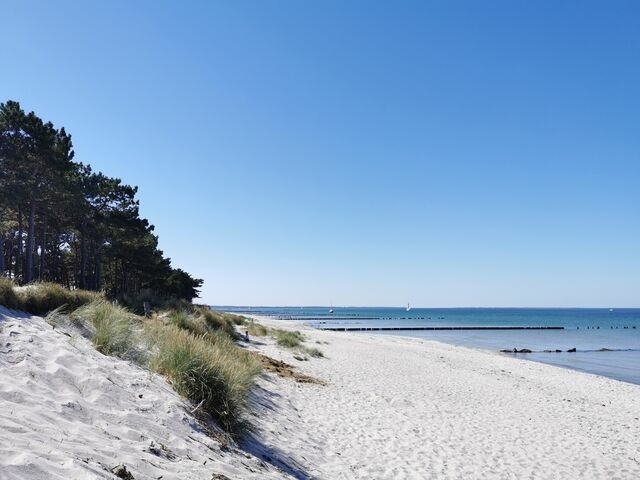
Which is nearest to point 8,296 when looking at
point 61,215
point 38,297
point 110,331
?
point 38,297

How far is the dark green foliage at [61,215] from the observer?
2419cm

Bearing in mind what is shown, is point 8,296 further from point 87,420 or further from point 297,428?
point 297,428

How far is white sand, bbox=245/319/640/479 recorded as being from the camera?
7.74 m

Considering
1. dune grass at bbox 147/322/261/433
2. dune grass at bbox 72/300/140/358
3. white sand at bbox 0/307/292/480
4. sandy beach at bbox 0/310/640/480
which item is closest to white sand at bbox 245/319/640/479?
sandy beach at bbox 0/310/640/480

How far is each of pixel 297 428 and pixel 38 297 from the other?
6.41 m

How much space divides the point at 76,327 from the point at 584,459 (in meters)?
10.6

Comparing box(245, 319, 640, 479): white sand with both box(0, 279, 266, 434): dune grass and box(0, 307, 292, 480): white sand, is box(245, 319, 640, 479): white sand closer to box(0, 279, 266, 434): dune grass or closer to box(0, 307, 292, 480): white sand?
box(0, 279, 266, 434): dune grass

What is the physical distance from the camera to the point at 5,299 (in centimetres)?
880

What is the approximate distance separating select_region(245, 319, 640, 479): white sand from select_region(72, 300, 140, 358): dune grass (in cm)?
286

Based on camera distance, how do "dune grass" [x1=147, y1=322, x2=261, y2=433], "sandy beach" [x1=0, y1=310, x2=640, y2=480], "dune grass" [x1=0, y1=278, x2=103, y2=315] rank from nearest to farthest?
"sandy beach" [x1=0, y1=310, x2=640, y2=480], "dune grass" [x1=147, y1=322, x2=261, y2=433], "dune grass" [x1=0, y1=278, x2=103, y2=315]

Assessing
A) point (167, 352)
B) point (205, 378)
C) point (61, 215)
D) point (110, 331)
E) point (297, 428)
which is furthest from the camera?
point (61, 215)

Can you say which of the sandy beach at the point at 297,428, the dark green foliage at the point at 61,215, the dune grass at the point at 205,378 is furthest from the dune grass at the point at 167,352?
the dark green foliage at the point at 61,215

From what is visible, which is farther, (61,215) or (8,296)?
(61,215)

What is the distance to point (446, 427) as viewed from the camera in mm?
10578
